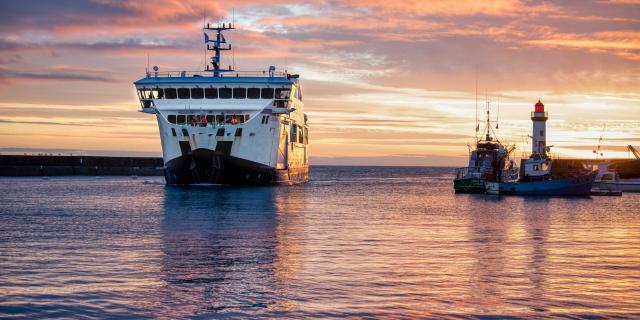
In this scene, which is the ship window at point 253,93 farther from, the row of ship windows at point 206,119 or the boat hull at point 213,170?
the boat hull at point 213,170

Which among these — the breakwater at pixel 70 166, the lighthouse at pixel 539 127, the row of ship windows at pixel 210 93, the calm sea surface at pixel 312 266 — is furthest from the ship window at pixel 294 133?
the breakwater at pixel 70 166

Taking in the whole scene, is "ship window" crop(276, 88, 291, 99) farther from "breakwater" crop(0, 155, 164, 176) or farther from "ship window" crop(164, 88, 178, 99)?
"breakwater" crop(0, 155, 164, 176)

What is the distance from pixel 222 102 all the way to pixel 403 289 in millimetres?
56470

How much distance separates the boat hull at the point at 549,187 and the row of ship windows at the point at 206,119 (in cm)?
2539

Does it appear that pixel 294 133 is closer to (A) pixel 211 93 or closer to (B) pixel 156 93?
(A) pixel 211 93

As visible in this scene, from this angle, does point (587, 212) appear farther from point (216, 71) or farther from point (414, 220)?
point (216, 71)

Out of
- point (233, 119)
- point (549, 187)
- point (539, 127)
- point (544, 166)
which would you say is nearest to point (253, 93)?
point (233, 119)

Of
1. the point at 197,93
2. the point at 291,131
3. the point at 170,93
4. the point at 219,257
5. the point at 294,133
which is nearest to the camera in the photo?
the point at 219,257

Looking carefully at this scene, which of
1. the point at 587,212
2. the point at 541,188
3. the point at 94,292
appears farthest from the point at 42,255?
the point at 541,188

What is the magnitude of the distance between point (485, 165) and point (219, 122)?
30.1m

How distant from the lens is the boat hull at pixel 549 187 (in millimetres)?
71688

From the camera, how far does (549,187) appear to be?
7169 cm

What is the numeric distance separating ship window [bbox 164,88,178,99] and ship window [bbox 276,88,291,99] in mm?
9798

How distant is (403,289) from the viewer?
1805cm
